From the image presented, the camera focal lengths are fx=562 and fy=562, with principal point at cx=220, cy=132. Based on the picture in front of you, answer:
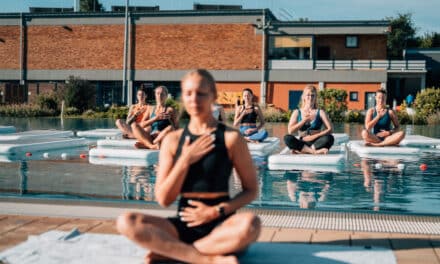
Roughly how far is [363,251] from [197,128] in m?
1.72

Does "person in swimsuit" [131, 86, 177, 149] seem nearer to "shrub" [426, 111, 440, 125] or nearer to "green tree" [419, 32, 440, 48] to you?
"shrub" [426, 111, 440, 125]

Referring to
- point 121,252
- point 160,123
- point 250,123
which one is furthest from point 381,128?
point 121,252

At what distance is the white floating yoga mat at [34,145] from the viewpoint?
12.7m

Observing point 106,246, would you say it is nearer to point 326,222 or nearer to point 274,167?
point 326,222

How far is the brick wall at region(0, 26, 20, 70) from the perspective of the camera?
1820 inches

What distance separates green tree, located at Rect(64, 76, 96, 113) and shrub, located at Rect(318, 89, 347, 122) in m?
14.9

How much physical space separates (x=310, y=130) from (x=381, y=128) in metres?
2.52

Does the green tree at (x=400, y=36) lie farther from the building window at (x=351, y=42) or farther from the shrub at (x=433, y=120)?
the shrub at (x=433, y=120)

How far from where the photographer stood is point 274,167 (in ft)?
36.3

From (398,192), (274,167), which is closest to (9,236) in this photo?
(398,192)

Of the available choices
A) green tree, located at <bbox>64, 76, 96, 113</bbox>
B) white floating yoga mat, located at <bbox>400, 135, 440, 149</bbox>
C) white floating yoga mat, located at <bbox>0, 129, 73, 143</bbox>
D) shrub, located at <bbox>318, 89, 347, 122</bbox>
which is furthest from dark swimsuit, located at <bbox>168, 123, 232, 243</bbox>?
green tree, located at <bbox>64, 76, 96, 113</bbox>

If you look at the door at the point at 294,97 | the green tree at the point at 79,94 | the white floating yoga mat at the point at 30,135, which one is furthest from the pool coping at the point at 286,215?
the door at the point at 294,97

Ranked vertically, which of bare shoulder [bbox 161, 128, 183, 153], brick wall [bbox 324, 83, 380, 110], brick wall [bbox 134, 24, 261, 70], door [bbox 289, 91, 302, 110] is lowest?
bare shoulder [bbox 161, 128, 183, 153]

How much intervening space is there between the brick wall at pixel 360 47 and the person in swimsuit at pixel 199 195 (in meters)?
41.5
